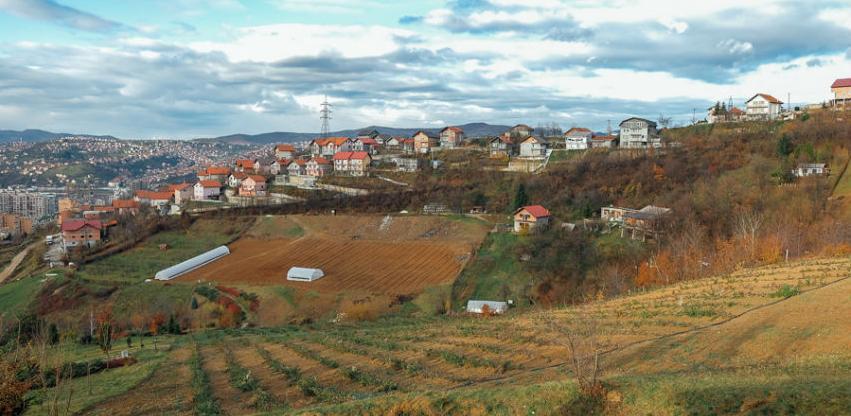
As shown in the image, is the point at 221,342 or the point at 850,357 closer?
the point at 850,357

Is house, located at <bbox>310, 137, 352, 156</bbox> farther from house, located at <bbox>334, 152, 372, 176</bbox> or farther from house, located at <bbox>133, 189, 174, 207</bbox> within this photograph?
house, located at <bbox>133, 189, 174, 207</bbox>

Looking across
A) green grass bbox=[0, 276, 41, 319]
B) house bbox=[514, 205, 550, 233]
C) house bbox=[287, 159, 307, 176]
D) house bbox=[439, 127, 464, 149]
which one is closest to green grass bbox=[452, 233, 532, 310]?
house bbox=[514, 205, 550, 233]

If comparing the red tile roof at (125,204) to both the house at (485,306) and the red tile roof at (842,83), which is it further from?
the red tile roof at (842,83)

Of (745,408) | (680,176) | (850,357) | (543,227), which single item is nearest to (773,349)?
(850,357)

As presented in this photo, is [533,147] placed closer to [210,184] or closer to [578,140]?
[578,140]

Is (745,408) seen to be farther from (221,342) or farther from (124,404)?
(221,342)

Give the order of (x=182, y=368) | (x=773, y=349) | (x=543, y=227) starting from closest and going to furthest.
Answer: (x=773, y=349)
(x=182, y=368)
(x=543, y=227)

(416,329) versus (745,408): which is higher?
(745,408)

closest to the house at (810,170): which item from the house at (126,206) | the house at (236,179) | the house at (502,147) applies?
the house at (502,147)

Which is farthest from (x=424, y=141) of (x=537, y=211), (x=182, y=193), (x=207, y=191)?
(x=537, y=211)
